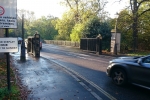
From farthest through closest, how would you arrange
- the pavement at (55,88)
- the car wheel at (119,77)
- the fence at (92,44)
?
the fence at (92,44), the car wheel at (119,77), the pavement at (55,88)

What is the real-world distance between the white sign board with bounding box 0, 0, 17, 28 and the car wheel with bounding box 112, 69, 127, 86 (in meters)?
4.07

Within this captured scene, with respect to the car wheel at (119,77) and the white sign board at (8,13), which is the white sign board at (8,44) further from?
the car wheel at (119,77)

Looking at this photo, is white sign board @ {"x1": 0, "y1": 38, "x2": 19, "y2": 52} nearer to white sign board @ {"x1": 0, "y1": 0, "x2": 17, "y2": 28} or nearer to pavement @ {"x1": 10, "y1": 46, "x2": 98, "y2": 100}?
white sign board @ {"x1": 0, "y1": 0, "x2": 17, "y2": 28}

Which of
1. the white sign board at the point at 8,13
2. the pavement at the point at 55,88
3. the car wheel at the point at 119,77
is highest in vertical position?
the white sign board at the point at 8,13

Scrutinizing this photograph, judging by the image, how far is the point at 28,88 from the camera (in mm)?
6430

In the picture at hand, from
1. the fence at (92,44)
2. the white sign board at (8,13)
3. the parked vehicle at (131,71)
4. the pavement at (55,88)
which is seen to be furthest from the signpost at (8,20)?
the fence at (92,44)

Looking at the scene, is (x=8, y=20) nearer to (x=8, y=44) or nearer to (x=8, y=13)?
(x=8, y=13)

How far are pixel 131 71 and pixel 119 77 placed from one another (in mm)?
674

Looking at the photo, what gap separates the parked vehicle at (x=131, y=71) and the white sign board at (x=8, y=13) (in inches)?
158

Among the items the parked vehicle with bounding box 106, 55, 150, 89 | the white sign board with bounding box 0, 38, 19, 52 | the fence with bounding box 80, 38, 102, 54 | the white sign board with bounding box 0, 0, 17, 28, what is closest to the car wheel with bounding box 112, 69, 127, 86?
the parked vehicle with bounding box 106, 55, 150, 89

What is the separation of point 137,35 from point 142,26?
1.51 metres

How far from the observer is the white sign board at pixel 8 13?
16.9 feet

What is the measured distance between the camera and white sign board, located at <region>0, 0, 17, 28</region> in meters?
5.14

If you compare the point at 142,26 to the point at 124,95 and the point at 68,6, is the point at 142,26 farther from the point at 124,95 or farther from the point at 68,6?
the point at 124,95
